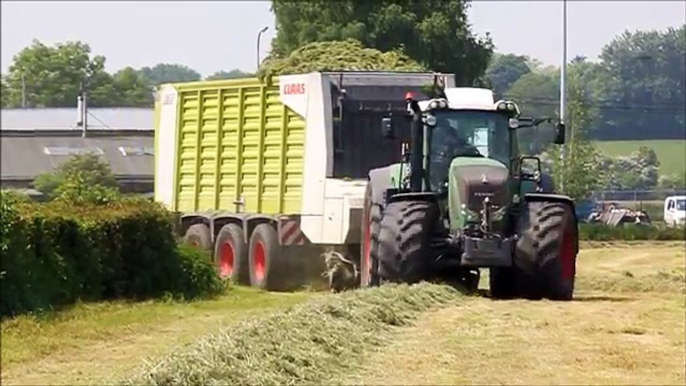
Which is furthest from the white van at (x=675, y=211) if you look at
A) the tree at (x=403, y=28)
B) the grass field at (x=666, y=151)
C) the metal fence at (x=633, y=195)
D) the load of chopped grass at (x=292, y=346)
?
the load of chopped grass at (x=292, y=346)

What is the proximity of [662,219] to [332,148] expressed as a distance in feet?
96.3

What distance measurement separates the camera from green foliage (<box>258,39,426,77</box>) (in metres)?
21.2

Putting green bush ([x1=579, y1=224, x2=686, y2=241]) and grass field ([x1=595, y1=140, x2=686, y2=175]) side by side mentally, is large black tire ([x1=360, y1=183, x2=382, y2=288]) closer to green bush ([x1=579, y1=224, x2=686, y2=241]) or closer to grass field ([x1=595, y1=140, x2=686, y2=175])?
grass field ([x1=595, y1=140, x2=686, y2=175])

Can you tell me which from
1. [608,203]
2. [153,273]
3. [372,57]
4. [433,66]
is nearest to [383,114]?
[372,57]

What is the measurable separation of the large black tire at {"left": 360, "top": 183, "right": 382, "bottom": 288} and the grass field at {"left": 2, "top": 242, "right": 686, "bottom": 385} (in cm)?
125

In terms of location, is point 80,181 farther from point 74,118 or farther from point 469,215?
point 469,215

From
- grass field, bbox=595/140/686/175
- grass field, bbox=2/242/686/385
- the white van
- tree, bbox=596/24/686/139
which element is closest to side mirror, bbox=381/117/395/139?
grass field, bbox=2/242/686/385

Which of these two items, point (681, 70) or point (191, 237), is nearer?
point (191, 237)

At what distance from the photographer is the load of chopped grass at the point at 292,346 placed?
31.1ft

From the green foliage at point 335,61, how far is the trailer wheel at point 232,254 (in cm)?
245

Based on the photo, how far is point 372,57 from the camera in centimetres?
2202

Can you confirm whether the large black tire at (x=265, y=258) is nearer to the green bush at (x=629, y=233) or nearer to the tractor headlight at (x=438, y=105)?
the tractor headlight at (x=438, y=105)

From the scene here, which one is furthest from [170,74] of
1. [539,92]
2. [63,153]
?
[539,92]

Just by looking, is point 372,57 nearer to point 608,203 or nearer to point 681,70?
point 681,70
